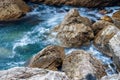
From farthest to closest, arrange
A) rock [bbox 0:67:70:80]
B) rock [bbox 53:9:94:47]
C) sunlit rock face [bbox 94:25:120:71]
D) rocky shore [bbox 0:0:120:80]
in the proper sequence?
1. rock [bbox 53:9:94:47]
2. sunlit rock face [bbox 94:25:120:71]
3. rocky shore [bbox 0:0:120:80]
4. rock [bbox 0:67:70:80]

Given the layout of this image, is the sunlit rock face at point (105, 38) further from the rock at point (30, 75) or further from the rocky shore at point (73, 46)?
the rock at point (30, 75)

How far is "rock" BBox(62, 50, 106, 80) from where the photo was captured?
291 inches

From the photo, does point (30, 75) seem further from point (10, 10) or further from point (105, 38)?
point (10, 10)

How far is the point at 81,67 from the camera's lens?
7.68 metres

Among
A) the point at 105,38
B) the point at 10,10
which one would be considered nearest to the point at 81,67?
the point at 105,38

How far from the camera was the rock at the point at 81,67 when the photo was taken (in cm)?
740

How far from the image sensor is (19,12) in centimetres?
1337

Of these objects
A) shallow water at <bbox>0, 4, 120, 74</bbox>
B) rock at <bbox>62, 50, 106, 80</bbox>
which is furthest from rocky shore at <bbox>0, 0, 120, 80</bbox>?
shallow water at <bbox>0, 4, 120, 74</bbox>

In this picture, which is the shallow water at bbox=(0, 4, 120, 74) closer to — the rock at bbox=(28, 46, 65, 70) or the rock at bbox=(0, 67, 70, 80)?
the rock at bbox=(28, 46, 65, 70)

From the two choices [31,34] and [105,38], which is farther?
[31,34]

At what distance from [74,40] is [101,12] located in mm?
3974

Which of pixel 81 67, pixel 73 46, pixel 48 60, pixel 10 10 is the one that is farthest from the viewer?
pixel 10 10

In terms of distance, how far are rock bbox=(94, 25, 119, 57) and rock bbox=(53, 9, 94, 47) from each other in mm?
396

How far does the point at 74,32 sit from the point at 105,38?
4.05ft
